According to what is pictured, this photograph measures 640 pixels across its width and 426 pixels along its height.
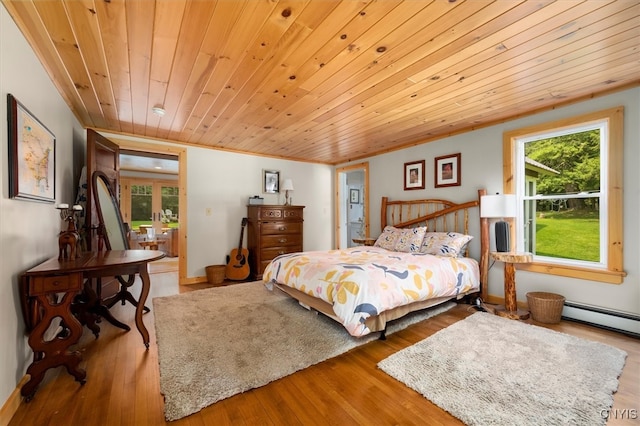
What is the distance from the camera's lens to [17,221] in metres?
1.63

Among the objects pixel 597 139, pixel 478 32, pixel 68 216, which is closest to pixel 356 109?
pixel 478 32

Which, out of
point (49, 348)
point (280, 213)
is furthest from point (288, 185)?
point (49, 348)

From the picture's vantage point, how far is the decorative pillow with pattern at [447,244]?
337cm

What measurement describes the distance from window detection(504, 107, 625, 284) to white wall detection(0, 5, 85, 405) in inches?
178

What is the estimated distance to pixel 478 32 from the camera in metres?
1.70

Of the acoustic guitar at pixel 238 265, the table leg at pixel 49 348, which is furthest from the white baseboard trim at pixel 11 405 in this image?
the acoustic guitar at pixel 238 265

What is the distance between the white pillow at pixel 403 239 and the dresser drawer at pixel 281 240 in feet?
5.38

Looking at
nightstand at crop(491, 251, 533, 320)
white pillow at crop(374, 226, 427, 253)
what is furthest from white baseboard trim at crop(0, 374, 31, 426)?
nightstand at crop(491, 251, 533, 320)

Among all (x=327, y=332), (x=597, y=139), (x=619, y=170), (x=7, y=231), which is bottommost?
(x=327, y=332)

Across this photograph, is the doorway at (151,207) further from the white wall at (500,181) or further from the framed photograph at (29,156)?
the white wall at (500,181)

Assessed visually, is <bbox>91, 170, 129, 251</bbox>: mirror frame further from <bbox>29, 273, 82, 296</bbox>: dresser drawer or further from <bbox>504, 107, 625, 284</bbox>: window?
<bbox>504, 107, 625, 284</bbox>: window

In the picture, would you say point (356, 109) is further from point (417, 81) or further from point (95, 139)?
point (95, 139)

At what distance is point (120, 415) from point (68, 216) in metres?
1.59

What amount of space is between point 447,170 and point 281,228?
9.77ft
